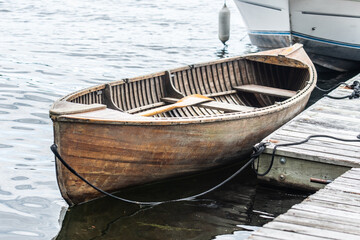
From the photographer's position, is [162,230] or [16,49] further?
[16,49]

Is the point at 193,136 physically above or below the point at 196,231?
above

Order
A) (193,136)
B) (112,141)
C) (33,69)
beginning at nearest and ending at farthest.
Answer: (112,141) → (193,136) → (33,69)

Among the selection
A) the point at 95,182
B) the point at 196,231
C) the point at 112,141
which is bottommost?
the point at 196,231

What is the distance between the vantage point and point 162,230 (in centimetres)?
691

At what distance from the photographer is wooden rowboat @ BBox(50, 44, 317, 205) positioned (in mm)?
6672

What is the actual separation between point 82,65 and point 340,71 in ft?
24.3

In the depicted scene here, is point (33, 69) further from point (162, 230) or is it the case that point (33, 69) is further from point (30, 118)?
point (162, 230)

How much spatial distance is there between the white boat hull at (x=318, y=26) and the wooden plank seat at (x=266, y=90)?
5.19 m

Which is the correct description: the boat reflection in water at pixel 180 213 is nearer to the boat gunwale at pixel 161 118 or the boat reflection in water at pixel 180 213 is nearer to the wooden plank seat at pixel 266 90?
the boat gunwale at pixel 161 118

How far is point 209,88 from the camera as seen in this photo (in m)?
10.7

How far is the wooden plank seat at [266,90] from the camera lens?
33.9 feet

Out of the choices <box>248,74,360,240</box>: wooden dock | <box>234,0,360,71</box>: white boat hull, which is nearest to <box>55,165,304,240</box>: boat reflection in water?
<box>248,74,360,240</box>: wooden dock

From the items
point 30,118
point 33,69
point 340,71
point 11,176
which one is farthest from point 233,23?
point 11,176

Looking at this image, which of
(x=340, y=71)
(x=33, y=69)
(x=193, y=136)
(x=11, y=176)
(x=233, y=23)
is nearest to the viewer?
(x=193, y=136)
